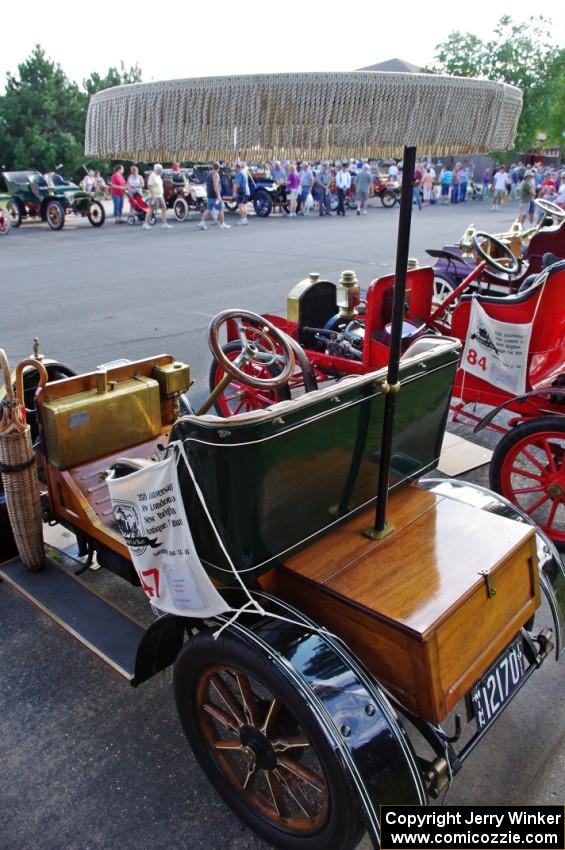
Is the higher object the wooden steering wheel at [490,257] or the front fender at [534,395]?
the wooden steering wheel at [490,257]

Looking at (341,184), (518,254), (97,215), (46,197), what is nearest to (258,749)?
(518,254)

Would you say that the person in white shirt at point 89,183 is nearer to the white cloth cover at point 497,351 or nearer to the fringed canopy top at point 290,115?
the white cloth cover at point 497,351

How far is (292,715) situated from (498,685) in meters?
0.64

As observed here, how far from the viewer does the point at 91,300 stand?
8750mm

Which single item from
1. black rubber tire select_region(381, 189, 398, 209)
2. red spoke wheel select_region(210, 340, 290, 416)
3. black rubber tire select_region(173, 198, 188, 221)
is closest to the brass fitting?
red spoke wheel select_region(210, 340, 290, 416)

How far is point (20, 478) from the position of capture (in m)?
2.61

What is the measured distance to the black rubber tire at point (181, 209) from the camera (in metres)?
18.2

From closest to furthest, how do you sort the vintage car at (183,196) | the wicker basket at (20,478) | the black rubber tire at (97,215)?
the wicker basket at (20,478) < the black rubber tire at (97,215) < the vintage car at (183,196)

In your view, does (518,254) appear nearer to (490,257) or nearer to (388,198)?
(490,257)

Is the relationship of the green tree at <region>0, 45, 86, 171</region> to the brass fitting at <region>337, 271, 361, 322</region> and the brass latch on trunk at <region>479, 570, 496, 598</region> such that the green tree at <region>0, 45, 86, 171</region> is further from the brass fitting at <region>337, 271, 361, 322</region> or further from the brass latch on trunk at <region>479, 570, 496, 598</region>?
the brass latch on trunk at <region>479, 570, 496, 598</region>

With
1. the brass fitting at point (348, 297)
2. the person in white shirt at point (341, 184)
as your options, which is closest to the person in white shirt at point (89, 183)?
the person in white shirt at point (341, 184)

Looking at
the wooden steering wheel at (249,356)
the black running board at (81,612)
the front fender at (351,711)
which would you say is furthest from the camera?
the wooden steering wheel at (249,356)

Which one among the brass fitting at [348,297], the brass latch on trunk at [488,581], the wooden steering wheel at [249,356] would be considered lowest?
the brass latch on trunk at [488,581]

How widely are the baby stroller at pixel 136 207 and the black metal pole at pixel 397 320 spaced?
16297 millimetres
